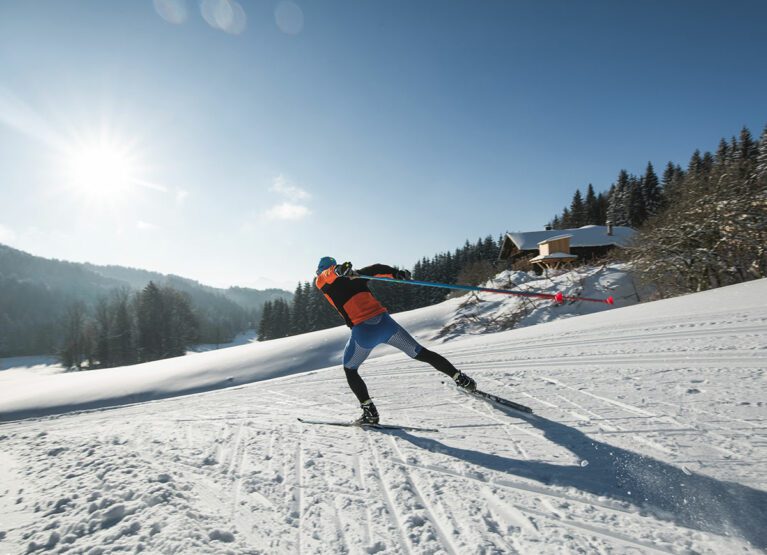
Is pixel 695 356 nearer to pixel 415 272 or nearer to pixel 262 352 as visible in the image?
pixel 262 352

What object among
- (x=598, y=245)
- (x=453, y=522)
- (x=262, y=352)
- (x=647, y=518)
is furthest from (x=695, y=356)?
(x=598, y=245)

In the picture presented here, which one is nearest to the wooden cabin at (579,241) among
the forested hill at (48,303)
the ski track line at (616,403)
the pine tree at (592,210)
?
the pine tree at (592,210)

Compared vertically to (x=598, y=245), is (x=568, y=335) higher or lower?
lower

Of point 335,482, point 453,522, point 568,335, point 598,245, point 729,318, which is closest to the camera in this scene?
point 453,522

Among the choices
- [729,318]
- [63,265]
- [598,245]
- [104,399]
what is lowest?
[104,399]

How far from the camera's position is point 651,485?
2.16 m

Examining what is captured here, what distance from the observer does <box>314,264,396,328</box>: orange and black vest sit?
4.11m

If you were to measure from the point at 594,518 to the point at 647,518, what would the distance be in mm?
278

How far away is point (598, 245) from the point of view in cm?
3441

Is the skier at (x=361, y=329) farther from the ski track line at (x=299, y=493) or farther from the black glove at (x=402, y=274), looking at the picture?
the ski track line at (x=299, y=493)

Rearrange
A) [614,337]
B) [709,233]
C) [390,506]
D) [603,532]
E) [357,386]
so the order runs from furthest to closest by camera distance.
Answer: [709,233] → [614,337] → [357,386] → [390,506] → [603,532]

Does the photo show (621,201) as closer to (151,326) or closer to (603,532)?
(603,532)

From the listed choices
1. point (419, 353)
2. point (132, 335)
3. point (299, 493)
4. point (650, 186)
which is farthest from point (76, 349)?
point (650, 186)

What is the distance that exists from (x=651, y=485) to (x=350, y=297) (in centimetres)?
314
